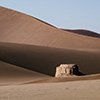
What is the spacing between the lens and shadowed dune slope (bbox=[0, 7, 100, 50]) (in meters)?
50.0

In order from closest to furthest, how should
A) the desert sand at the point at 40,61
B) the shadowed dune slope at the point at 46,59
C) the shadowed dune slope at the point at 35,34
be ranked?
1. the desert sand at the point at 40,61
2. the shadowed dune slope at the point at 46,59
3. the shadowed dune slope at the point at 35,34

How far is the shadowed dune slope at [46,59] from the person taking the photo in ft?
102

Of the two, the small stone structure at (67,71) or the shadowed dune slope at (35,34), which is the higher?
the shadowed dune slope at (35,34)

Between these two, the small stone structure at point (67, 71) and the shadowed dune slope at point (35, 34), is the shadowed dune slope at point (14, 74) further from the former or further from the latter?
the shadowed dune slope at point (35, 34)

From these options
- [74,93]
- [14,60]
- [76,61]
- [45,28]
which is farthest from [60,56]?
[74,93]

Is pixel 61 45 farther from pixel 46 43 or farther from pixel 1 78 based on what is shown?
pixel 1 78

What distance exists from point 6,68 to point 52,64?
6845 mm

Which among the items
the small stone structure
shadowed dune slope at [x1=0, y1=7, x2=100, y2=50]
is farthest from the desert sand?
the small stone structure

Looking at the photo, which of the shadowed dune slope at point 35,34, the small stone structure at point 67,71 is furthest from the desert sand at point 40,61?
the small stone structure at point 67,71

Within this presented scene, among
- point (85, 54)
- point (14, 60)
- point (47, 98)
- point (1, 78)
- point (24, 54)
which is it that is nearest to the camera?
point (47, 98)

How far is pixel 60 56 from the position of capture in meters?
36.3

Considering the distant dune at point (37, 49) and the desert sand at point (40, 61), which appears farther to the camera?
the distant dune at point (37, 49)

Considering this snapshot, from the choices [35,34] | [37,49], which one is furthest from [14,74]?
[35,34]

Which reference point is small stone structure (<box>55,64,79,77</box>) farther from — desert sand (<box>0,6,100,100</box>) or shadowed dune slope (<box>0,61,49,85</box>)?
shadowed dune slope (<box>0,61,49,85</box>)
